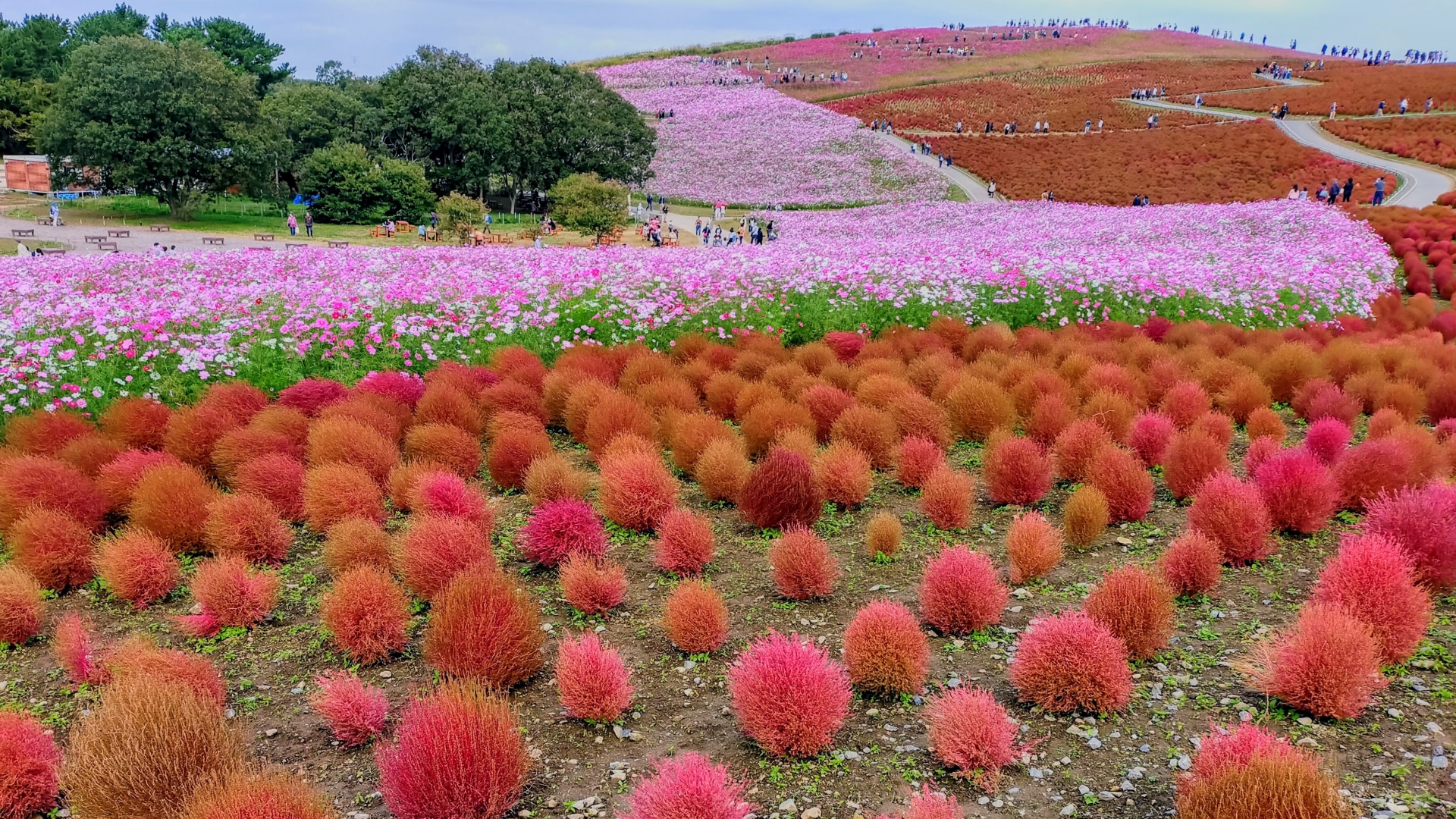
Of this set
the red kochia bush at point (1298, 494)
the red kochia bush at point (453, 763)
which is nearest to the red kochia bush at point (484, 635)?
the red kochia bush at point (453, 763)

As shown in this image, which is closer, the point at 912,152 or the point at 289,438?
the point at 289,438

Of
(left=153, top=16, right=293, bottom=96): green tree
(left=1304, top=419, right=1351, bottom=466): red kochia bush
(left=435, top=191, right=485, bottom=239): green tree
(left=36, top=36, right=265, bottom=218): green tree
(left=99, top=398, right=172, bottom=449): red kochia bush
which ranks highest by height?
(left=153, top=16, right=293, bottom=96): green tree

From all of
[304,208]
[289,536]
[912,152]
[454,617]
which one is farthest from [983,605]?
[304,208]

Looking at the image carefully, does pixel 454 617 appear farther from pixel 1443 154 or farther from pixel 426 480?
pixel 1443 154

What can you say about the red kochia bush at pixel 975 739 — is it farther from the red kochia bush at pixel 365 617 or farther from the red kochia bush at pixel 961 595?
the red kochia bush at pixel 365 617

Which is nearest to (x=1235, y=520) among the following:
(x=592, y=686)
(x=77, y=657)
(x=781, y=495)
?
(x=781, y=495)

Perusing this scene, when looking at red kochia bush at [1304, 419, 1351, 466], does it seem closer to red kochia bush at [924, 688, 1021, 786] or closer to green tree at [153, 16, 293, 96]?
red kochia bush at [924, 688, 1021, 786]

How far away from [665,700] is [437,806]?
1372mm

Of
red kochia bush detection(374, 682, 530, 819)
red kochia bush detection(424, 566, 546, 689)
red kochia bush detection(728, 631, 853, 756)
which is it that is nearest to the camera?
red kochia bush detection(374, 682, 530, 819)

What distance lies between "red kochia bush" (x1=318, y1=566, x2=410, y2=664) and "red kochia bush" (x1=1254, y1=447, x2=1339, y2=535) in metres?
6.00

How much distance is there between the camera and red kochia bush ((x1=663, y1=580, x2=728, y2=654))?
15.6ft

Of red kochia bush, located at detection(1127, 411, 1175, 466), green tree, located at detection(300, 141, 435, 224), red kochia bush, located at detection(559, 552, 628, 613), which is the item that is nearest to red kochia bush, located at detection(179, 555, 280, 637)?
red kochia bush, located at detection(559, 552, 628, 613)

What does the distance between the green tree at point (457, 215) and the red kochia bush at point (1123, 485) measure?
3055cm

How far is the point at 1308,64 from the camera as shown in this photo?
259 feet
